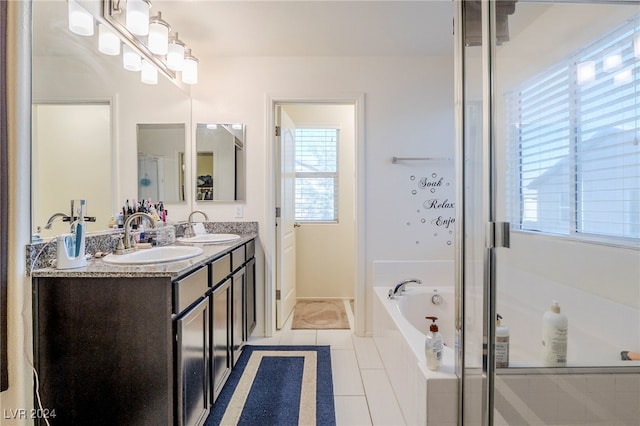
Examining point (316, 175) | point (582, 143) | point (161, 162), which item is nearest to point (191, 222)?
point (161, 162)

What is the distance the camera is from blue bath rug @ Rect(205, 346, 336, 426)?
1.65 meters

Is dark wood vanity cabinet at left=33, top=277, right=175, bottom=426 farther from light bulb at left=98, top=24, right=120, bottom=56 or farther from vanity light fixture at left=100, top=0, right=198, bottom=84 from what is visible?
vanity light fixture at left=100, top=0, right=198, bottom=84

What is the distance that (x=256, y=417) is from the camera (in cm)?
165

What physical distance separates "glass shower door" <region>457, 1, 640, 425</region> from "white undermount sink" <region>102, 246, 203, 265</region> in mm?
1313

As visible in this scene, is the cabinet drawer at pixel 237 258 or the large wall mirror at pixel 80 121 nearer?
the large wall mirror at pixel 80 121

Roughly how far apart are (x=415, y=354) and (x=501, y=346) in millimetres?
378

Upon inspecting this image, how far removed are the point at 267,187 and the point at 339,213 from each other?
4.32 feet

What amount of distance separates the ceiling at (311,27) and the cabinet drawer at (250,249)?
1603 mm

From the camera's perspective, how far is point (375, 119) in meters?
2.75

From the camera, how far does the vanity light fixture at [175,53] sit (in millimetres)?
2238

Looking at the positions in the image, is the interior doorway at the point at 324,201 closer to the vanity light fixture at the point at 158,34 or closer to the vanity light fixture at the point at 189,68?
the vanity light fixture at the point at 189,68

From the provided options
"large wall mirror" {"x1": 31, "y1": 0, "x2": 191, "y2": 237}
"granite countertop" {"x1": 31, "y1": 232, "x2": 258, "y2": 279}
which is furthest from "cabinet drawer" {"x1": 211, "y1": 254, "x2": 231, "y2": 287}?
"large wall mirror" {"x1": 31, "y1": 0, "x2": 191, "y2": 237}

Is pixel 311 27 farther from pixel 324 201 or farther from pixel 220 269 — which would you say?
pixel 324 201

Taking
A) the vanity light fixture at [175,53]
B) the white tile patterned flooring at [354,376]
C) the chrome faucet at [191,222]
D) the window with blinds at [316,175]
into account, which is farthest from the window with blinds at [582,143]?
the window with blinds at [316,175]
